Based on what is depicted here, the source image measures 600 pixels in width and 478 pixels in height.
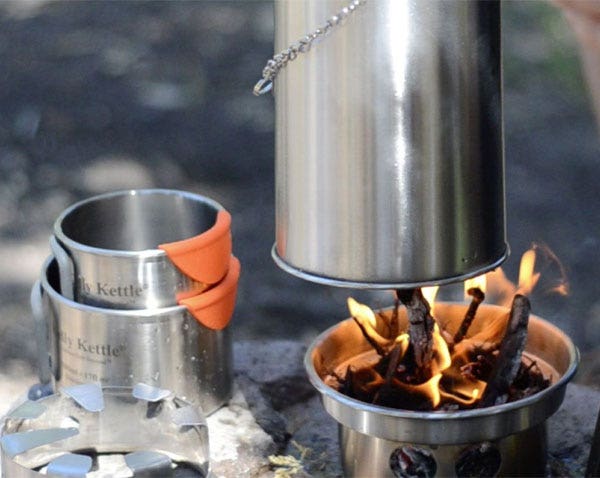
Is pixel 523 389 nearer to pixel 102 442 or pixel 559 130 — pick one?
pixel 102 442

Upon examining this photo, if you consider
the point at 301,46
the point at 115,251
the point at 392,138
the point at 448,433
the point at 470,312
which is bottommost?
the point at 448,433

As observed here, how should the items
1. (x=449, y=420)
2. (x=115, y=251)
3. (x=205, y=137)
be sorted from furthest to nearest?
(x=205, y=137) < (x=115, y=251) < (x=449, y=420)

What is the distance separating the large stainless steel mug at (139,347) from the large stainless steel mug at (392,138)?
0.59 metres

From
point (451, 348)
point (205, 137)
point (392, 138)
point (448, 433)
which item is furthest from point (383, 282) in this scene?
point (205, 137)

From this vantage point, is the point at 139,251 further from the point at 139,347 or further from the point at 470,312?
the point at 470,312

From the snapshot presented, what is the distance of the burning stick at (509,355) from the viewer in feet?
8.01

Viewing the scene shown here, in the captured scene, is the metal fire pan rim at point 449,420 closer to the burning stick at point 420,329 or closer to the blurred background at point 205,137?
the burning stick at point 420,329

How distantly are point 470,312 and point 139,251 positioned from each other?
2.36ft

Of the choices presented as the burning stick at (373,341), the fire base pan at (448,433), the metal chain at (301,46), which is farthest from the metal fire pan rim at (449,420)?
the metal chain at (301,46)

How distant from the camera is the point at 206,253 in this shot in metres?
2.77

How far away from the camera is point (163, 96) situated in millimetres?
5168

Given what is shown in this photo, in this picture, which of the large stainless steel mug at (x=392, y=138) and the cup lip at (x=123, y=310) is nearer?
the large stainless steel mug at (x=392, y=138)

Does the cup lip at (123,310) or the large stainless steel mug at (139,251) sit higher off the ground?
the large stainless steel mug at (139,251)

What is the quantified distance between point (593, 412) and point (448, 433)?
0.68m
